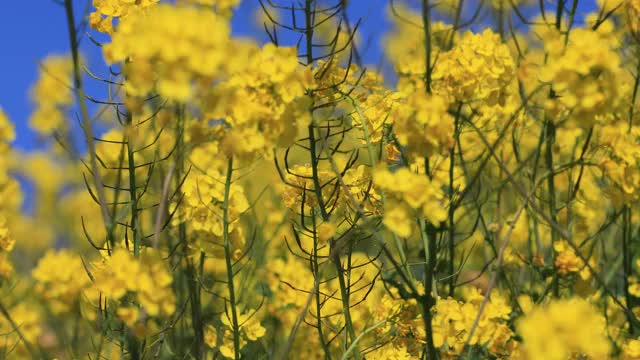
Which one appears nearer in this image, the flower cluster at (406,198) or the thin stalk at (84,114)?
the flower cluster at (406,198)

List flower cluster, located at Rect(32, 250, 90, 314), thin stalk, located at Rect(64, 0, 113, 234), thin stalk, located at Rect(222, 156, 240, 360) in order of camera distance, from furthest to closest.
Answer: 1. flower cluster, located at Rect(32, 250, 90, 314)
2. thin stalk, located at Rect(222, 156, 240, 360)
3. thin stalk, located at Rect(64, 0, 113, 234)

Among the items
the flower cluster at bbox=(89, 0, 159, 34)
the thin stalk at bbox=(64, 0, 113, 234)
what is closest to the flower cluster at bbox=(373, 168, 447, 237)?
the thin stalk at bbox=(64, 0, 113, 234)

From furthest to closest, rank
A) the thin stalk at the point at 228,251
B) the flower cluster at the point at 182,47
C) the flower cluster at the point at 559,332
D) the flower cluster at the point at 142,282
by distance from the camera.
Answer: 1. the thin stalk at the point at 228,251
2. the flower cluster at the point at 142,282
3. the flower cluster at the point at 182,47
4. the flower cluster at the point at 559,332

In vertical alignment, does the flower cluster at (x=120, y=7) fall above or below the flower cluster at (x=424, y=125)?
above

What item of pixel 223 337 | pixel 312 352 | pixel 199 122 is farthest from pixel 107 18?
pixel 312 352

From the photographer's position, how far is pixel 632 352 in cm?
213

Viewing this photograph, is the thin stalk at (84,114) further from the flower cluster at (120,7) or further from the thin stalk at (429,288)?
the thin stalk at (429,288)

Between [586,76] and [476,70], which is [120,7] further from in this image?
[586,76]

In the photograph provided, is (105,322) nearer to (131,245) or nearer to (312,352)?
(131,245)

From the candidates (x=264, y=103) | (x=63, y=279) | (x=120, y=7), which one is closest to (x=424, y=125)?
(x=264, y=103)

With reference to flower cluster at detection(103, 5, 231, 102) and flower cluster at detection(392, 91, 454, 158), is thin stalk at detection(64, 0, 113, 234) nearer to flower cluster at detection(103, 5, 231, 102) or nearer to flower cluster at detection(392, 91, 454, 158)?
flower cluster at detection(103, 5, 231, 102)

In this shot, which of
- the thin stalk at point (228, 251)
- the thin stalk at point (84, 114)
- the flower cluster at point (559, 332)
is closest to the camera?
the flower cluster at point (559, 332)

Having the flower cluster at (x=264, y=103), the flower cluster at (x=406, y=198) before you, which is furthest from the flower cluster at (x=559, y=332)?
the flower cluster at (x=264, y=103)

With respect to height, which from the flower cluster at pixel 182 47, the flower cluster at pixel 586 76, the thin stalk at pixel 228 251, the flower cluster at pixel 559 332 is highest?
the flower cluster at pixel 586 76
